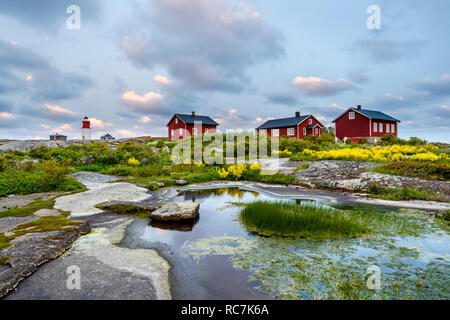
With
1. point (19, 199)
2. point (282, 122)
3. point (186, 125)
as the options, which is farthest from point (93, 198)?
point (282, 122)

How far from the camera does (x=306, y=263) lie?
155 inches

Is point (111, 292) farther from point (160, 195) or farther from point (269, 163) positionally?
point (269, 163)

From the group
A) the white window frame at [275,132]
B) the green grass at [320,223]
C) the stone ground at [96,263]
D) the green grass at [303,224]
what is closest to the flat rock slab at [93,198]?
the stone ground at [96,263]

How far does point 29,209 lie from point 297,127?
136 feet

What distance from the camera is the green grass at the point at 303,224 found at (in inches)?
210

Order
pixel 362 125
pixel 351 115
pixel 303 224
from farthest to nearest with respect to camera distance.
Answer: pixel 351 115 → pixel 362 125 → pixel 303 224

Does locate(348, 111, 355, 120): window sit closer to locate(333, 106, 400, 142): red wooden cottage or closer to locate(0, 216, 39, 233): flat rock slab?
locate(333, 106, 400, 142): red wooden cottage

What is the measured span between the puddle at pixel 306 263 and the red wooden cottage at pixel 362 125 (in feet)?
128

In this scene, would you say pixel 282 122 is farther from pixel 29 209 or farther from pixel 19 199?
pixel 29 209

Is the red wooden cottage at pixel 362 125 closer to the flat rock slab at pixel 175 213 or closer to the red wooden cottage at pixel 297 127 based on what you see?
the red wooden cottage at pixel 297 127

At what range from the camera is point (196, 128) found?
153 ft

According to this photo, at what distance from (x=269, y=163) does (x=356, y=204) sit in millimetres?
8321

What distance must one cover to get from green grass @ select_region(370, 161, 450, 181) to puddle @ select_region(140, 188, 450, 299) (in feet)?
21.1

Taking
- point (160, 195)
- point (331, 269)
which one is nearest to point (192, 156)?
point (160, 195)
